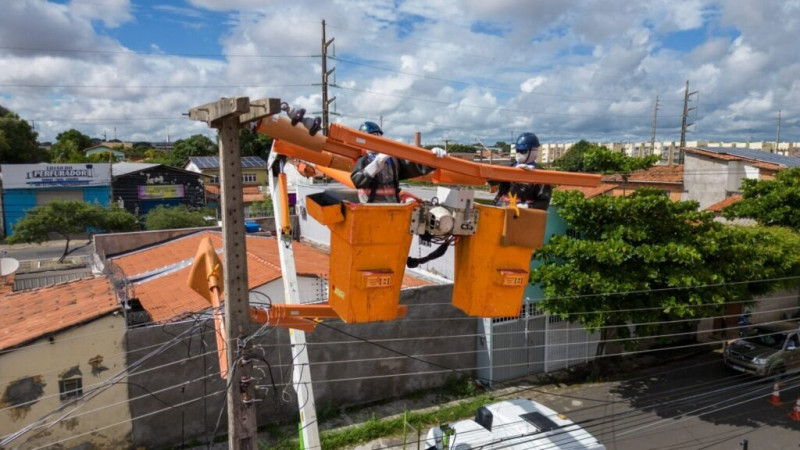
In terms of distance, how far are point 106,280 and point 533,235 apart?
11.2 meters

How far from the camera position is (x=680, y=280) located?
10.5m

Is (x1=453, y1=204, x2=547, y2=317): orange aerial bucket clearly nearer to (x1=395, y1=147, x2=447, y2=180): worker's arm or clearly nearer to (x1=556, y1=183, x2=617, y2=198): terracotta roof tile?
(x1=395, y1=147, x2=447, y2=180): worker's arm

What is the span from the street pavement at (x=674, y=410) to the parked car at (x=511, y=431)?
0.99m

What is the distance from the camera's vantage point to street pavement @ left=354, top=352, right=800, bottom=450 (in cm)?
1069

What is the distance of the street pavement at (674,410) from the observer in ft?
35.1

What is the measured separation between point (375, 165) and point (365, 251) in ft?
2.56

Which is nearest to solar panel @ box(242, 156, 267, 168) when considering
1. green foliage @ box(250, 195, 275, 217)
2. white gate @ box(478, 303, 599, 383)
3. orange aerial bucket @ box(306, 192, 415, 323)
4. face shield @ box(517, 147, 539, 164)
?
green foliage @ box(250, 195, 275, 217)

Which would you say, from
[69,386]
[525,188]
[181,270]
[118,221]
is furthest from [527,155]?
[118,221]

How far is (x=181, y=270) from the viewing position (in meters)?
14.4

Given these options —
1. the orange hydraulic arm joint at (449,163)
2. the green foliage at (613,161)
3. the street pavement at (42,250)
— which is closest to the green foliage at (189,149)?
the street pavement at (42,250)

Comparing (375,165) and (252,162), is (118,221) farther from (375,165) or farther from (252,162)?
(375,165)

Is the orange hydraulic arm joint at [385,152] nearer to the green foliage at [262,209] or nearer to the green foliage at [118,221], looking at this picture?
the green foliage at [262,209]

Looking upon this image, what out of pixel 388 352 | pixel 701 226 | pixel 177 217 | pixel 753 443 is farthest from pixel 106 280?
pixel 177 217

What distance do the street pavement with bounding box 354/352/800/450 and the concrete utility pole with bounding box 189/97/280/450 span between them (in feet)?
21.6
